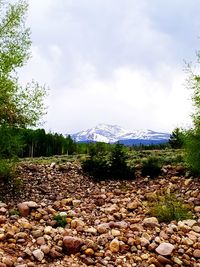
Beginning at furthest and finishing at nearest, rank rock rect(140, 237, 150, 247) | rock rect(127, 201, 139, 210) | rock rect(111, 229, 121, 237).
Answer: rock rect(127, 201, 139, 210) < rock rect(111, 229, 121, 237) < rock rect(140, 237, 150, 247)

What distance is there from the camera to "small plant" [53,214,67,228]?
11008 mm

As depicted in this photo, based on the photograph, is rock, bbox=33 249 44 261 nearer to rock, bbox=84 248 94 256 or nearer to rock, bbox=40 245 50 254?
rock, bbox=40 245 50 254

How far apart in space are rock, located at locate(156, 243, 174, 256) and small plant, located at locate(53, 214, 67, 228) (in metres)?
2.31

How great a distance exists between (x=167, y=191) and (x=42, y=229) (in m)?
5.74

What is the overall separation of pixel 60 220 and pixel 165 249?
259 centimetres

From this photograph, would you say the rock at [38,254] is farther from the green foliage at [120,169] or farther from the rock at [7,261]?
the green foliage at [120,169]

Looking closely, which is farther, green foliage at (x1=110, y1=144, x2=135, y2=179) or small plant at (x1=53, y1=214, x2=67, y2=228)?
green foliage at (x1=110, y1=144, x2=135, y2=179)

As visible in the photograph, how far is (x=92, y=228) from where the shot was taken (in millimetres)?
10680

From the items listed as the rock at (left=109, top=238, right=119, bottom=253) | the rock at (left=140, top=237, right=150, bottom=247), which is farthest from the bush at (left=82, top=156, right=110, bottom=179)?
the rock at (left=109, top=238, right=119, bottom=253)

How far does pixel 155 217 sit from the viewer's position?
1211cm

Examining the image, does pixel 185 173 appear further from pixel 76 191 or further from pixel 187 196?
pixel 76 191

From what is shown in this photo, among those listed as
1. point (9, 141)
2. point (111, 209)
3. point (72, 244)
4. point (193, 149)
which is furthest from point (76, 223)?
point (193, 149)

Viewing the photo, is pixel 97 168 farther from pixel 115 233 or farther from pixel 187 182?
pixel 115 233

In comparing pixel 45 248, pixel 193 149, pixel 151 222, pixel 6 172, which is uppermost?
pixel 193 149
